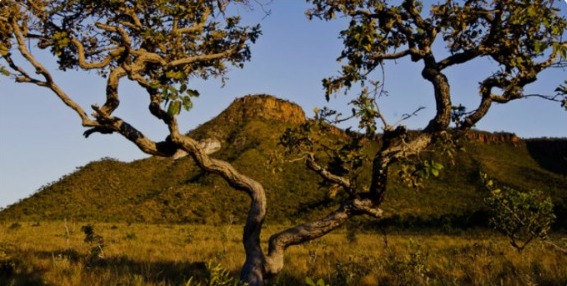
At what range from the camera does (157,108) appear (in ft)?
27.3

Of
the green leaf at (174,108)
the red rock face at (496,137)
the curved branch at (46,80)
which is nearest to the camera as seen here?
the green leaf at (174,108)

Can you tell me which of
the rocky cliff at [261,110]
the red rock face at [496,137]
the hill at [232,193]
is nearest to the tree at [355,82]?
the hill at [232,193]

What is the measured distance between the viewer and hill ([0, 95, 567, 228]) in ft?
184

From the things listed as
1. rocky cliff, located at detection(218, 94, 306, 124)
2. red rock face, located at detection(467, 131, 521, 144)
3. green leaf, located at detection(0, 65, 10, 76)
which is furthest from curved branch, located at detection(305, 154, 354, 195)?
red rock face, located at detection(467, 131, 521, 144)

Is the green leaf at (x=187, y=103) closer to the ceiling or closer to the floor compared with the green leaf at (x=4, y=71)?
closer to the floor

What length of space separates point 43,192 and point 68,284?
218 feet

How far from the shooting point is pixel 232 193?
217 ft

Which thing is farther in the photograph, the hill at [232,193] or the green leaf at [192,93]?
the hill at [232,193]

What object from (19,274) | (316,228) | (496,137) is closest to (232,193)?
(19,274)

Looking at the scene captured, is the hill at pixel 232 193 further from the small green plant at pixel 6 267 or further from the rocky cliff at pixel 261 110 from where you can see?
the small green plant at pixel 6 267

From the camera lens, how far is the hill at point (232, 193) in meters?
56.0

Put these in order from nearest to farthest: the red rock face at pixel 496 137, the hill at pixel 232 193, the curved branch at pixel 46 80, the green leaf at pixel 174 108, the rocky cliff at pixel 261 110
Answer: the green leaf at pixel 174 108 < the curved branch at pixel 46 80 < the hill at pixel 232 193 < the rocky cliff at pixel 261 110 < the red rock face at pixel 496 137

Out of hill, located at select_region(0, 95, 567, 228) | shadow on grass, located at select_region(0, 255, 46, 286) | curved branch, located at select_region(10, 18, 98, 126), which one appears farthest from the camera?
hill, located at select_region(0, 95, 567, 228)

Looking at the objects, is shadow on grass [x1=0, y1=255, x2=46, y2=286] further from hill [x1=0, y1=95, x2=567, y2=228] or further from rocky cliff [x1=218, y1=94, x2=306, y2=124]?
rocky cliff [x1=218, y1=94, x2=306, y2=124]
